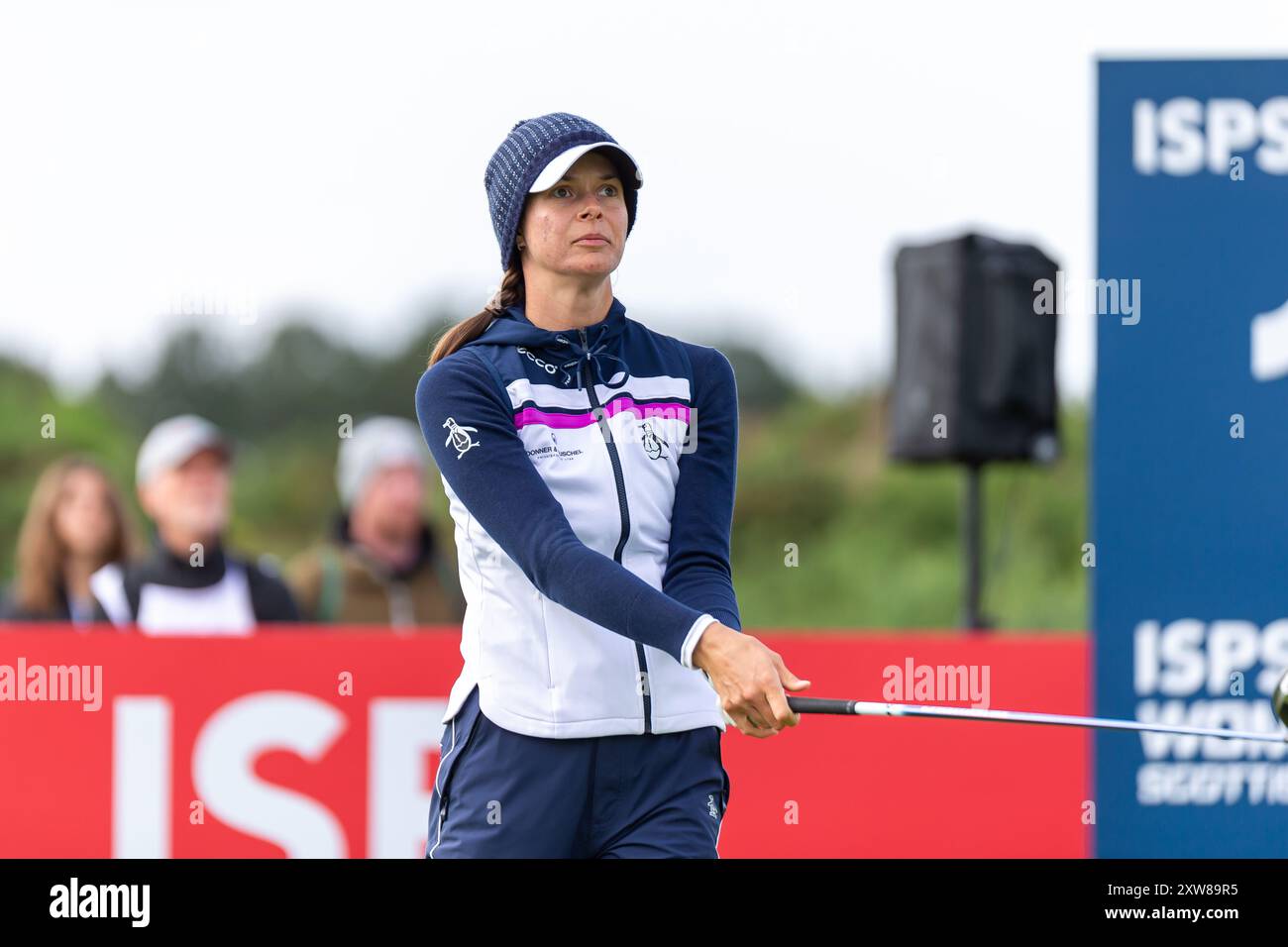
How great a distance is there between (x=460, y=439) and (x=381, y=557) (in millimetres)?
4625

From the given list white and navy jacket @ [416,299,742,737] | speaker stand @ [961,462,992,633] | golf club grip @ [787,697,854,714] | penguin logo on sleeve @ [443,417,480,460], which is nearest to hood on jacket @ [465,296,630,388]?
white and navy jacket @ [416,299,742,737]

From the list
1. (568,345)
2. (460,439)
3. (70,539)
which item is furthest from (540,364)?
(70,539)

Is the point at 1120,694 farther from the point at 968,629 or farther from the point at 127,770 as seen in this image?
the point at 127,770

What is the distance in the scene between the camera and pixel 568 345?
2967 millimetres

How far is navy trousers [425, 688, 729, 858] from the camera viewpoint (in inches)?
112

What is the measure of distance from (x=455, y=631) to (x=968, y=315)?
243cm

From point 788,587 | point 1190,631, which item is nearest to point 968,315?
point 1190,631

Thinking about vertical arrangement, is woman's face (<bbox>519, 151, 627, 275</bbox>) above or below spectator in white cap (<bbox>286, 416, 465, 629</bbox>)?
above

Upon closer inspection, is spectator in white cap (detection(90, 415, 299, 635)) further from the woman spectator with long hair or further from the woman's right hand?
the woman's right hand

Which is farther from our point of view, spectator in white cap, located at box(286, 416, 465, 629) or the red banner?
spectator in white cap, located at box(286, 416, 465, 629)

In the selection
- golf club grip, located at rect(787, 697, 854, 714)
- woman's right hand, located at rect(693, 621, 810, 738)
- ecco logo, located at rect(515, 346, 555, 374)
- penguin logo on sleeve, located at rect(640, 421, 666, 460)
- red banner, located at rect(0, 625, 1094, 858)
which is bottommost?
red banner, located at rect(0, 625, 1094, 858)

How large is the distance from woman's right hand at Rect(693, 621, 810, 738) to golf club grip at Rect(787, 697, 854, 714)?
0.02m

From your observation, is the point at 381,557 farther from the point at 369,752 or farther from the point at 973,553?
the point at 973,553

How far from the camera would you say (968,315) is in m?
7.04
